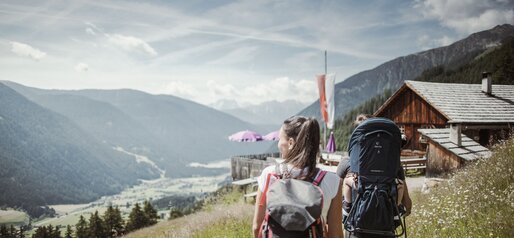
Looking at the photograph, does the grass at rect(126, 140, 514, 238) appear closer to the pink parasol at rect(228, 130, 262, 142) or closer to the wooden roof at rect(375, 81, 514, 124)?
the wooden roof at rect(375, 81, 514, 124)

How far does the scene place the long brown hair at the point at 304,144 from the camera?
2670mm

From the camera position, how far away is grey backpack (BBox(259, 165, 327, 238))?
2537 millimetres

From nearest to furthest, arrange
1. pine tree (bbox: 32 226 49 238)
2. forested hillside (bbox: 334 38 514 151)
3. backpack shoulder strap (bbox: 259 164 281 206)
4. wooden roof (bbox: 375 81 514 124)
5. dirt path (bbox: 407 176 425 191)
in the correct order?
backpack shoulder strap (bbox: 259 164 281 206), dirt path (bbox: 407 176 425 191), wooden roof (bbox: 375 81 514 124), pine tree (bbox: 32 226 49 238), forested hillside (bbox: 334 38 514 151)

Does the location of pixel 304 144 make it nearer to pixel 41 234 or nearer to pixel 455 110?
pixel 455 110

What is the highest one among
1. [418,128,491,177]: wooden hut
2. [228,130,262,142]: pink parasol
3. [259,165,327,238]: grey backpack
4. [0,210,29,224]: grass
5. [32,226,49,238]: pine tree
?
[259,165,327,238]: grey backpack

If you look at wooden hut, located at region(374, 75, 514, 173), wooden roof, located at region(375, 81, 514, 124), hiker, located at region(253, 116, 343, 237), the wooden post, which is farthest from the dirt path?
hiker, located at region(253, 116, 343, 237)

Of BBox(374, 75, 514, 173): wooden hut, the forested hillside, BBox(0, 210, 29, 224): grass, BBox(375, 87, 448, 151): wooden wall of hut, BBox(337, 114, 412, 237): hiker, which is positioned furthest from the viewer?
BBox(0, 210, 29, 224): grass

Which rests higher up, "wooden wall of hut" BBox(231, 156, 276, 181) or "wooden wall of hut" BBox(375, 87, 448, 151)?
"wooden wall of hut" BBox(375, 87, 448, 151)

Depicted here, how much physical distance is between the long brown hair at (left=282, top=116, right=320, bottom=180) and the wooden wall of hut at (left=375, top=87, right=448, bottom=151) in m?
20.2

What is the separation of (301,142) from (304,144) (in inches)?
1.1

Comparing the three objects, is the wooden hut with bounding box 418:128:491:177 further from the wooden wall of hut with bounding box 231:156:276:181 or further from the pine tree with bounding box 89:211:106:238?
the pine tree with bounding box 89:211:106:238

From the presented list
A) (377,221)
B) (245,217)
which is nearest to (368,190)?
(377,221)

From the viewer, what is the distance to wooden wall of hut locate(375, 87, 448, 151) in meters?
21.5

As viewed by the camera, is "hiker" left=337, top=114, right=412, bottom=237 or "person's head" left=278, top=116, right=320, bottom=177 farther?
"hiker" left=337, top=114, right=412, bottom=237
